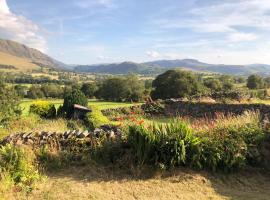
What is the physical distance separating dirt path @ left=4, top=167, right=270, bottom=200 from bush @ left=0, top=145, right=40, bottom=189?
0.29 meters

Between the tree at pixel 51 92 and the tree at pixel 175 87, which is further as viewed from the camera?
the tree at pixel 51 92

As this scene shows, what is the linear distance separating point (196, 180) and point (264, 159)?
1935 mm

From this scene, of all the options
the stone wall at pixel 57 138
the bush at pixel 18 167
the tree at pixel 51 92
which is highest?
the stone wall at pixel 57 138

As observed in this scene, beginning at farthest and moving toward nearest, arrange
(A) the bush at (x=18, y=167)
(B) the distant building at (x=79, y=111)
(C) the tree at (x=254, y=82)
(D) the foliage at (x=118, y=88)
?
1. (C) the tree at (x=254, y=82)
2. (D) the foliage at (x=118, y=88)
3. (B) the distant building at (x=79, y=111)
4. (A) the bush at (x=18, y=167)

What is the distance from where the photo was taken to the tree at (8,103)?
53.1 feet

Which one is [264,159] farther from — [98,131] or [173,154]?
[98,131]

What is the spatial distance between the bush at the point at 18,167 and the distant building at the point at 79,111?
9.54 m

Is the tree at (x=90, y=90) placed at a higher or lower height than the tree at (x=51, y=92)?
higher

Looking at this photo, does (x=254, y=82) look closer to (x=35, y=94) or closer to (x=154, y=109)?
(x=35, y=94)

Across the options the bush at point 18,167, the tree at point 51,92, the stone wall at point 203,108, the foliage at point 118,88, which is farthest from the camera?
the tree at point 51,92

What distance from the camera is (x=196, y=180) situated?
7656mm

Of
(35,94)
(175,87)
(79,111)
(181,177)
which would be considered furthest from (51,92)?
(181,177)

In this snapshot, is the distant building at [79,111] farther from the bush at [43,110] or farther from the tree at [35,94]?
the tree at [35,94]

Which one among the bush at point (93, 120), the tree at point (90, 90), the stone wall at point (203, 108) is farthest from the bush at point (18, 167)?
the tree at point (90, 90)
